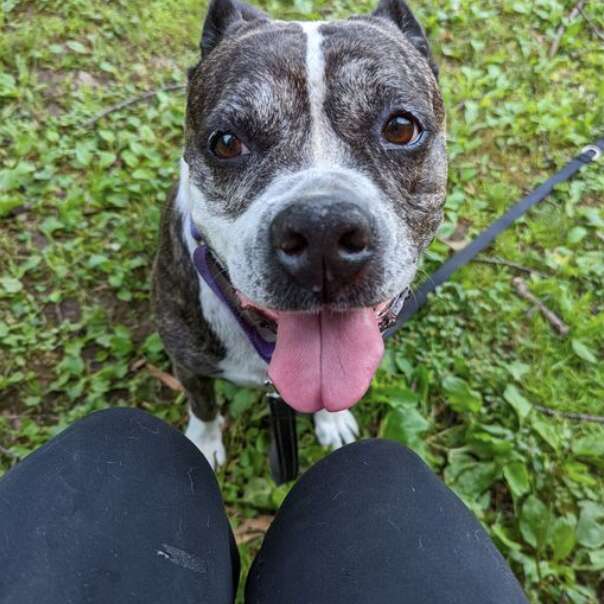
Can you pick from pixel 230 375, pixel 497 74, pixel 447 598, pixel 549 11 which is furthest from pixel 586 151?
pixel 447 598

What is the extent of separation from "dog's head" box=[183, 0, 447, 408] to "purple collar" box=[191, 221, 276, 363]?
0.12m

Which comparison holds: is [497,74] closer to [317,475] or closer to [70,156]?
[70,156]

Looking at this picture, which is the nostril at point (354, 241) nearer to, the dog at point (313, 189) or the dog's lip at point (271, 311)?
the dog at point (313, 189)

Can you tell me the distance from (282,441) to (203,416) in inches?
17.5

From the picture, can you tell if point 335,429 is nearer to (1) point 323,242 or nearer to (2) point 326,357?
(2) point 326,357

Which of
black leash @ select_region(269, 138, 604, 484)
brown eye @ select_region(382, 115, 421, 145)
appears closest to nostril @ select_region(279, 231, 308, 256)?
brown eye @ select_region(382, 115, 421, 145)

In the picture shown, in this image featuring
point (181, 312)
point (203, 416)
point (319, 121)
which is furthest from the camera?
point (203, 416)

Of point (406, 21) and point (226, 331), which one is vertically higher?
point (406, 21)

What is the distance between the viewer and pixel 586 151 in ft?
13.7

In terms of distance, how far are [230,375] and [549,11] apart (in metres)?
4.34

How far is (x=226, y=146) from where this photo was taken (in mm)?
2080

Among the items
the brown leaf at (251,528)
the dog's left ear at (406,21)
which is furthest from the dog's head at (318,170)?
the brown leaf at (251,528)

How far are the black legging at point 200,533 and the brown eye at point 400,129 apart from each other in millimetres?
1107

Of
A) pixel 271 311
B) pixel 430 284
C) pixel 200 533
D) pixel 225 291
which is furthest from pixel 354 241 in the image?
pixel 430 284
